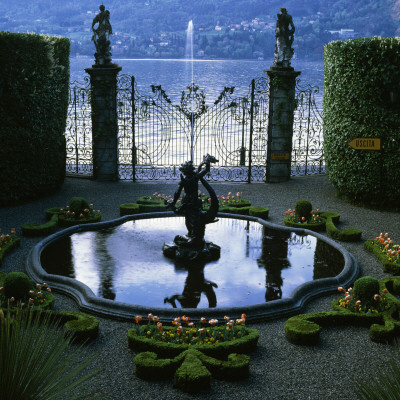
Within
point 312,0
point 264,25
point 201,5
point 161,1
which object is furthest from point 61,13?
point 312,0

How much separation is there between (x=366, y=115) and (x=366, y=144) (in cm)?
83

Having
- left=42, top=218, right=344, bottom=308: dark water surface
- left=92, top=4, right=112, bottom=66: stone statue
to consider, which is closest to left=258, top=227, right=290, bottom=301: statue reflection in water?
left=42, top=218, right=344, bottom=308: dark water surface

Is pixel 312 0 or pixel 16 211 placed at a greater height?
pixel 312 0

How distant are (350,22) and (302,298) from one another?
184 ft

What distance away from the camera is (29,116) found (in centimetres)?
1692

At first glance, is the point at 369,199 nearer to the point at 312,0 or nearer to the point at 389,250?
the point at 389,250

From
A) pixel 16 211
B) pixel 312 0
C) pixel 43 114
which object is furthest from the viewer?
pixel 312 0

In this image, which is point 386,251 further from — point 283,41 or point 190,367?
point 283,41

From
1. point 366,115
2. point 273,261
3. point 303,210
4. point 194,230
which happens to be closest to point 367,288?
point 273,261

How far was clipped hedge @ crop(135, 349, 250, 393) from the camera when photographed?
775cm

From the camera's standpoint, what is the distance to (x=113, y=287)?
35.3 feet

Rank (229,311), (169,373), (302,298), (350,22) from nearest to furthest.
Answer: (169,373), (229,311), (302,298), (350,22)

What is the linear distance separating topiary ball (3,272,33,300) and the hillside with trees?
150ft

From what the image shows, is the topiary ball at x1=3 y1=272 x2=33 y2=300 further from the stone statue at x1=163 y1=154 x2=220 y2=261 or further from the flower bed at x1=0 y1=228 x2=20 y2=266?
the stone statue at x1=163 y1=154 x2=220 y2=261
